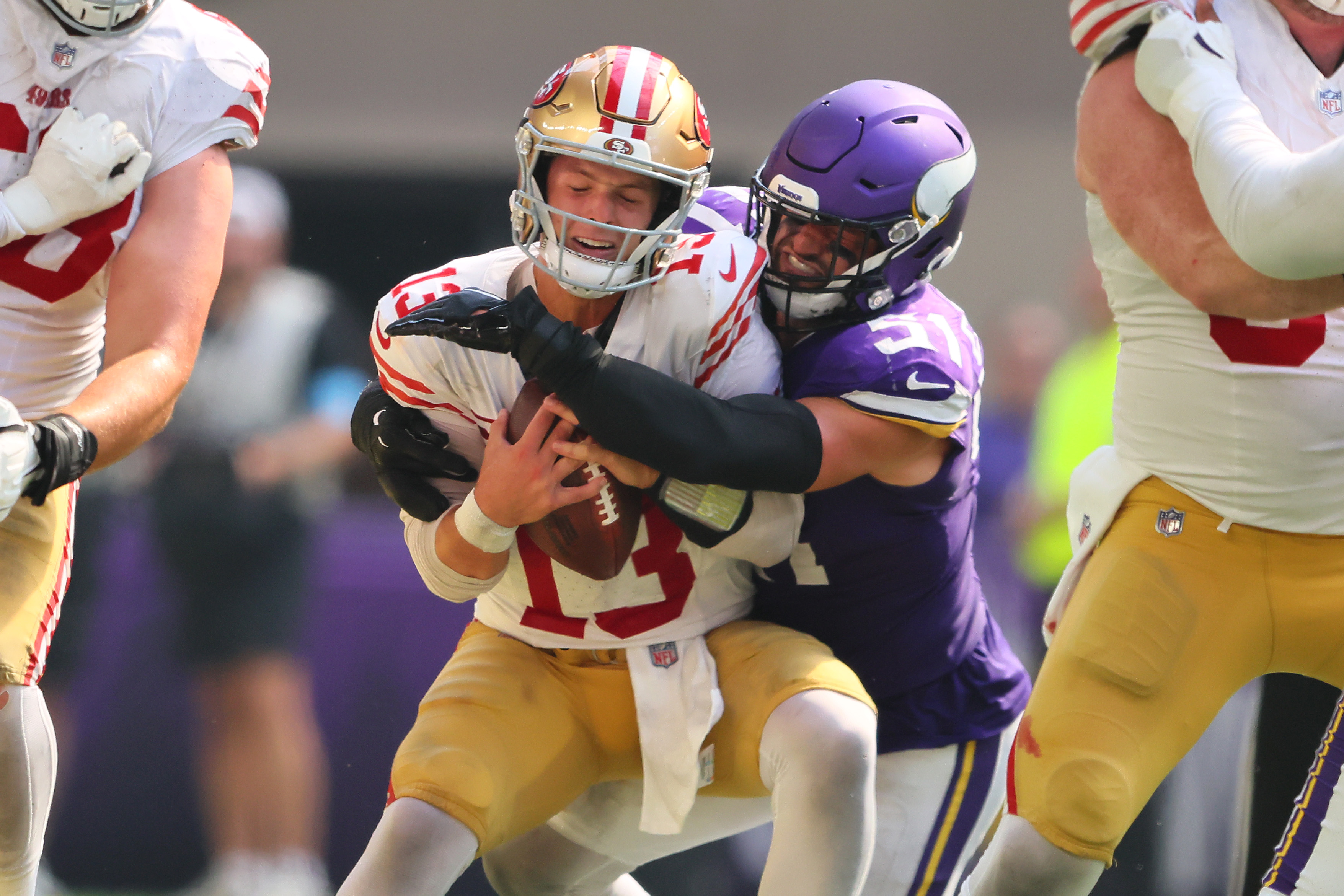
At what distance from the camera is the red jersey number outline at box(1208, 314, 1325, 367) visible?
160 centimetres

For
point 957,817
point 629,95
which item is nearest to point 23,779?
point 629,95

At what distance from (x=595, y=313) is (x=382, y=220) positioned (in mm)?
1831

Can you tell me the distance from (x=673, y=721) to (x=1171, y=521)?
0.70m

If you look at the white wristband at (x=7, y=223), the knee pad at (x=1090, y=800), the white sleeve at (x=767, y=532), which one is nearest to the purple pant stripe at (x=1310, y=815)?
the knee pad at (x=1090, y=800)

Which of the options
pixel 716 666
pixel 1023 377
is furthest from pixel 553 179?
pixel 1023 377

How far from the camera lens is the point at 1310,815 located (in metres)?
1.59

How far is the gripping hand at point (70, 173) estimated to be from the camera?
176 cm

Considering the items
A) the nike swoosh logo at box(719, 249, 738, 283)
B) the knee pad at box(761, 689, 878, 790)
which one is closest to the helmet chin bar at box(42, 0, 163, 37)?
the nike swoosh logo at box(719, 249, 738, 283)

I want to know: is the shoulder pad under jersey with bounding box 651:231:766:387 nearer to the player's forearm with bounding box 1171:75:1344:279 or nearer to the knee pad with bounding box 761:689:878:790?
the knee pad with bounding box 761:689:878:790

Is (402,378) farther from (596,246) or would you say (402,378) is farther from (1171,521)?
(1171,521)

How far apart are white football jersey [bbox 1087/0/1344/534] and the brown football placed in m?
0.73

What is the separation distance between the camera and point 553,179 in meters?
1.75

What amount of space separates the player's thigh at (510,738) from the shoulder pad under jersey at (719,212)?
672 mm

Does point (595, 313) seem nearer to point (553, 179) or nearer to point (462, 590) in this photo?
point (553, 179)
